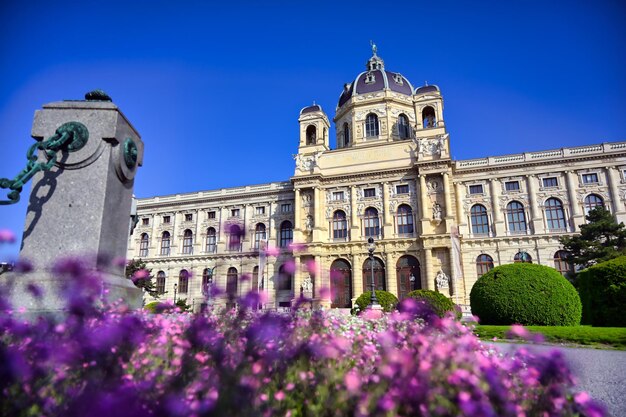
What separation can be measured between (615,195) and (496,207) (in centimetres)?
926

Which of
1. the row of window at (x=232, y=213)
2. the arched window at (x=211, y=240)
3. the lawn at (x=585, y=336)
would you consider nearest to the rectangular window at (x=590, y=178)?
the lawn at (x=585, y=336)

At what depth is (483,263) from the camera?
109 feet

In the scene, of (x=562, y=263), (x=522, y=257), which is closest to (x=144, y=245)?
(x=522, y=257)

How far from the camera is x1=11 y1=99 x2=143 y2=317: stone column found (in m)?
5.18

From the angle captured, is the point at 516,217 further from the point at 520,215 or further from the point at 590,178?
the point at 590,178

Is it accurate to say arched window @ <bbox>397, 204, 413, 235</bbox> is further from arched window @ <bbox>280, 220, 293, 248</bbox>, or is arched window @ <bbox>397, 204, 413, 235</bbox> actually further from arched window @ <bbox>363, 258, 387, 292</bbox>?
arched window @ <bbox>280, 220, 293, 248</bbox>

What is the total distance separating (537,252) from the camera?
32188mm

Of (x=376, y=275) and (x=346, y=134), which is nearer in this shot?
(x=376, y=275)

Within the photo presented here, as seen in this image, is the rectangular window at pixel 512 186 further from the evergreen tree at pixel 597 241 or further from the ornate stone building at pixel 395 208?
the evergreen tree at pixel 597 241

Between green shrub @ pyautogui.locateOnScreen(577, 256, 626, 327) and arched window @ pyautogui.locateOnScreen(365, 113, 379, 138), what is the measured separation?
89.6 ft

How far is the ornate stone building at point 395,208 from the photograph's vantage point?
3244 centimetres

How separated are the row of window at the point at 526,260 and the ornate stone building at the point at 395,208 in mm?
92

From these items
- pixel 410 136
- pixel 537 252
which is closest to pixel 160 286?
pixel 410 136

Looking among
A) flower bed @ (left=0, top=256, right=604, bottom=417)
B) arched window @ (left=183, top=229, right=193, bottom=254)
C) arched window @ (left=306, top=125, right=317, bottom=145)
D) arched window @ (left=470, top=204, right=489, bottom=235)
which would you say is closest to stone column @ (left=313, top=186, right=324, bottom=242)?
arched window @ (left=306, top=125, right=317, bottom=145)
